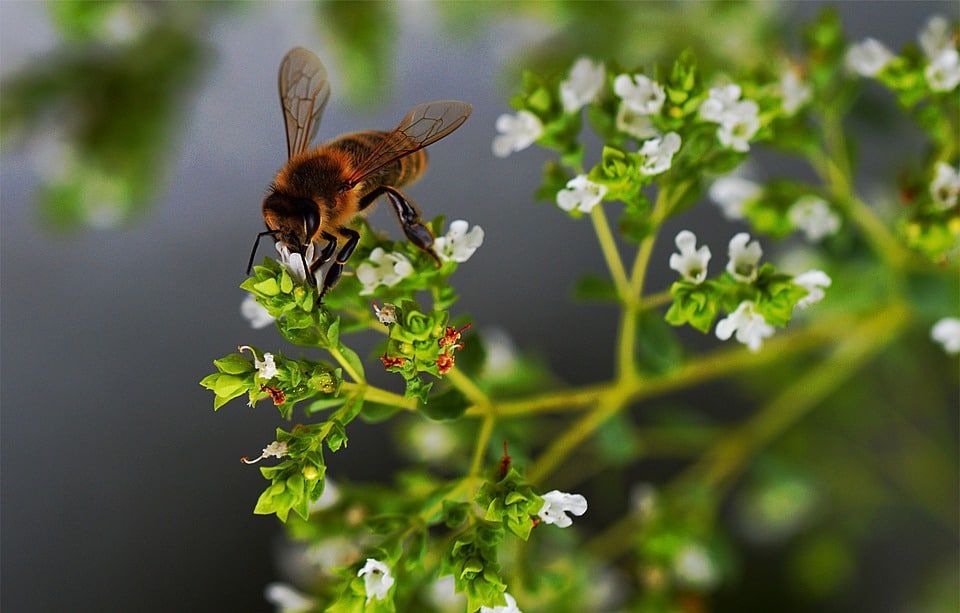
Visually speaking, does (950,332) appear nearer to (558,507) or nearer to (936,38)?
(936,38)

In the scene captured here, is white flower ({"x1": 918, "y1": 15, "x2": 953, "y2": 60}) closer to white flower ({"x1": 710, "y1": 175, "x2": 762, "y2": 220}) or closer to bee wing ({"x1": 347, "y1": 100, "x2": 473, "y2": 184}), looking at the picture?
white flower ({"x1": 710, "y1": 175, "x2": 762, "y2": 220})

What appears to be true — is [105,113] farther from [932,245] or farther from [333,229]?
[932,245]

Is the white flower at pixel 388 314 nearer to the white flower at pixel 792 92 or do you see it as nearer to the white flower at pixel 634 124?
the white flower at pixel 634 124

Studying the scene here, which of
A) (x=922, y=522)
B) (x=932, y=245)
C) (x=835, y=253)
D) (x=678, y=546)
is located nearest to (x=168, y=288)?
(x=678, y=546)

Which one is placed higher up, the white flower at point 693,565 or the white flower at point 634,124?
the white flower at point 634,124

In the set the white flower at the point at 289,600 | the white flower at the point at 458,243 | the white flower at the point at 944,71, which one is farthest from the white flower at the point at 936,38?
the white flower at the point at 289,600

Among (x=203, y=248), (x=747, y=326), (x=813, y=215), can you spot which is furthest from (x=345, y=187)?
(x=203, y=248)
